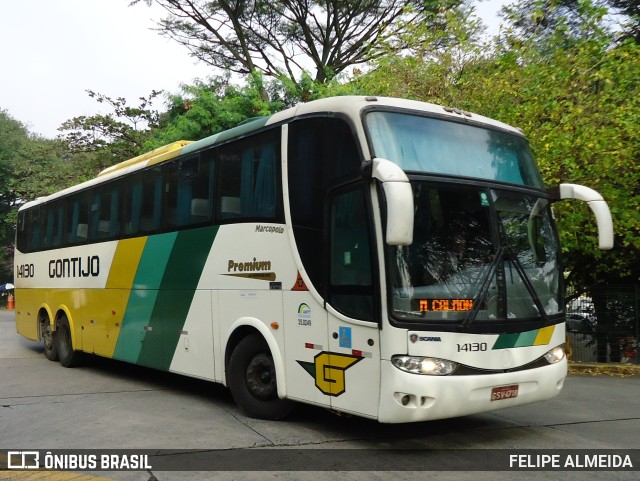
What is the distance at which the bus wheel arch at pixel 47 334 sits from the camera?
13445mm

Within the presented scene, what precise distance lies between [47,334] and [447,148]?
10.3 meters

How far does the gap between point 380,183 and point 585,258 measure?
10.1m

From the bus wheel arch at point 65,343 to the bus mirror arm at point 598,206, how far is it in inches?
362

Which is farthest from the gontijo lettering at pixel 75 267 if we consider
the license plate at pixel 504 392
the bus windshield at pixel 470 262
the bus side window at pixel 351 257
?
the license plate at pixel 504 392

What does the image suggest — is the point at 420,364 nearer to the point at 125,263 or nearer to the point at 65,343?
the point at 125,263

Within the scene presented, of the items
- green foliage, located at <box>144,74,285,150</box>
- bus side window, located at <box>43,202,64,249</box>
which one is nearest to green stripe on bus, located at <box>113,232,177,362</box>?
bus side window, located at <box>43,202,64,249</box>

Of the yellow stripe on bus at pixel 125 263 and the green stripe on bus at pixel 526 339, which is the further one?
the yellow stripe on bus at pixel 125 263

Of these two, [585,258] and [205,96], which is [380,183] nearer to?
[585,258]

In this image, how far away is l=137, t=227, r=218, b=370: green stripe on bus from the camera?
28.1 feet

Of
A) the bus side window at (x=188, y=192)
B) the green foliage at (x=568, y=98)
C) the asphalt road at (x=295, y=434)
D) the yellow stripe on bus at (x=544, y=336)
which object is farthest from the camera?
the green foliage at (x=568, y=98)

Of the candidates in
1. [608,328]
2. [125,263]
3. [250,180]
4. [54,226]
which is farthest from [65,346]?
[608,328]

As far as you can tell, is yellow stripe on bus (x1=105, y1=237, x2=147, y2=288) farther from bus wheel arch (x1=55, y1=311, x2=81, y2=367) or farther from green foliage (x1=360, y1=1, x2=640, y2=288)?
green foliage (x1=360, y1=1, x2=640, y2=288)

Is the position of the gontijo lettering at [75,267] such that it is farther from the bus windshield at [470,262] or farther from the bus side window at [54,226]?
the bus windshield at [470,262]

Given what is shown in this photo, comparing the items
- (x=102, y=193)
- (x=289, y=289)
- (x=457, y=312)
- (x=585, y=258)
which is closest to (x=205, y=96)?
(x=102, y=193)
